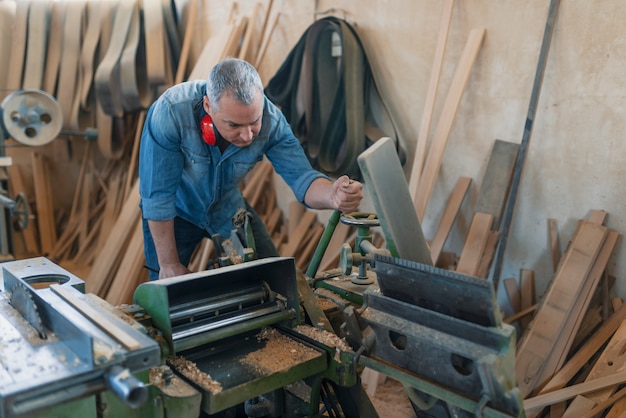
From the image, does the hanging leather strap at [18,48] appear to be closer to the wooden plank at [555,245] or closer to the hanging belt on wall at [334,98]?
the hanging belt on wall at [334,98]

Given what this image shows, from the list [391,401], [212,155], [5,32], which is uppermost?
[5,32]

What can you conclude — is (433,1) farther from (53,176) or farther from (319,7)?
(53,176)

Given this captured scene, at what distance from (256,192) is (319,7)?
115 cm

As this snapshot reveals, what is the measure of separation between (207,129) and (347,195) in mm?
510

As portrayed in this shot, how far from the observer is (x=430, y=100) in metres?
2.34

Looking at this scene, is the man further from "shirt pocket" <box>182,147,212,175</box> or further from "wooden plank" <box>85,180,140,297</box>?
"wooden plank" <box>85,180,140,297</box>

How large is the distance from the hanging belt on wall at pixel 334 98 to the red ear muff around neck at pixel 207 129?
932mm

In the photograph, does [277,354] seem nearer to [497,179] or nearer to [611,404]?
[611,404]

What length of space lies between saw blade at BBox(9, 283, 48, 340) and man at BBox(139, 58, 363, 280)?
62 centimetres

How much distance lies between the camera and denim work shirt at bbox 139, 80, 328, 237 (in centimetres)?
173

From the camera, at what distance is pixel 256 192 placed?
3.35 meters

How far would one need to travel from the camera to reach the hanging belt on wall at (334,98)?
2.54 metres

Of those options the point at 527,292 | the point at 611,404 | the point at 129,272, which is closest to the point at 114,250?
the point at 129,272

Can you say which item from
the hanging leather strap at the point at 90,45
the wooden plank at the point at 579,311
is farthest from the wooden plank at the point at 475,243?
the hanging leather strap at the point at 90,45
